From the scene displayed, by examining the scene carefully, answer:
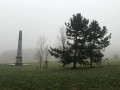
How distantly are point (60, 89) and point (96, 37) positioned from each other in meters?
20.9

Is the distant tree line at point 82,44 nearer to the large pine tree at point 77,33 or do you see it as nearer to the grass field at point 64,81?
the large pine tree at point 77,33

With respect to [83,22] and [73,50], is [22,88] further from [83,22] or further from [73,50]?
[83,22]

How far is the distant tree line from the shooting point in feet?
92.8

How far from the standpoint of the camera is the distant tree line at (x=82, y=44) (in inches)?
1113

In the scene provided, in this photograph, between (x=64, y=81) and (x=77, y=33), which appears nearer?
(x=64, y=81)

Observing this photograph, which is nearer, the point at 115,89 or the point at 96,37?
the point at 115,89

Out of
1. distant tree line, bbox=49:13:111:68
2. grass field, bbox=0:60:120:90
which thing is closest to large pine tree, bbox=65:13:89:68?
distant tree line, bbox=49:13:111:68

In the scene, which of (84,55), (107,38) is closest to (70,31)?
(84,55)

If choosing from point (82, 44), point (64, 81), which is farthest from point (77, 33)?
point (64, 81)

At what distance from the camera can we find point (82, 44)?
29.4 meters

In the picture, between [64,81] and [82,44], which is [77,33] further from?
[64,81]

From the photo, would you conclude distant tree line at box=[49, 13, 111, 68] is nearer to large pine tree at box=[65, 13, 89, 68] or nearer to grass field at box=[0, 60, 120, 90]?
large pine tree at box=[65, 13, 89, 68]

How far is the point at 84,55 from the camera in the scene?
1144 inches

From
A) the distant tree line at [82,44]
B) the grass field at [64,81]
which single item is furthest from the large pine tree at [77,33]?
the grass field at [64,81]
